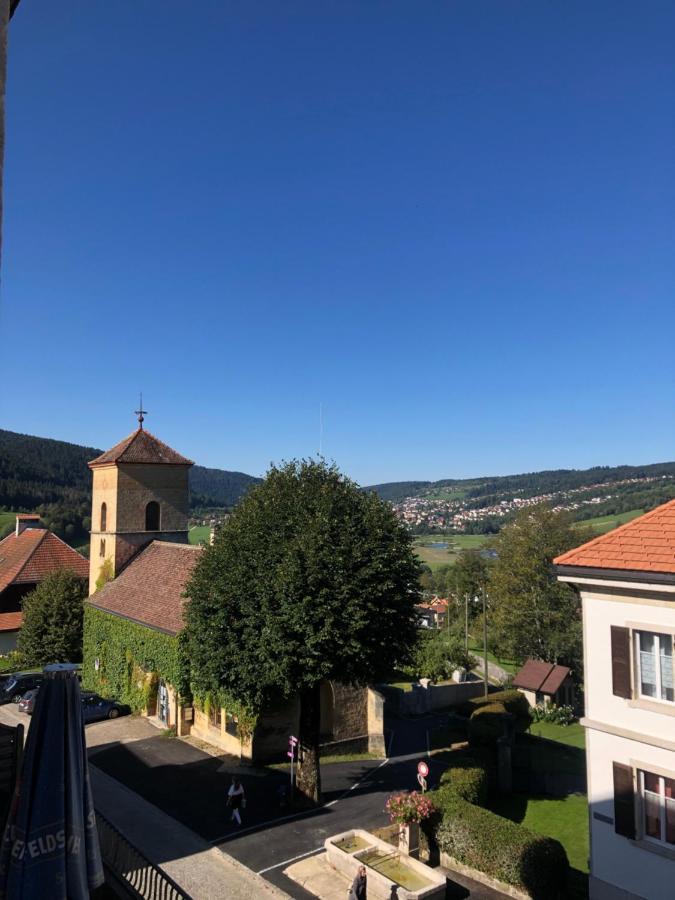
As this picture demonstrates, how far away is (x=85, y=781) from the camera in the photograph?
7930 millimetres

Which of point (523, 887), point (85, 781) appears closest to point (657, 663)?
point (523, 887)

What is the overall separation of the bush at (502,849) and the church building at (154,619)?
7884 millimetres

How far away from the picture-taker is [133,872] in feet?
35.2

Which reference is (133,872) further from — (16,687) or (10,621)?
(10,621)

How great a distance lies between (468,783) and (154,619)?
48.3 ft

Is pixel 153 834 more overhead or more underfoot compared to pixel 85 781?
more underfoot

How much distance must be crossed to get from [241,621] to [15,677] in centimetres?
1842

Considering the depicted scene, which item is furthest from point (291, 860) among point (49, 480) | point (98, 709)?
point (49, 480)

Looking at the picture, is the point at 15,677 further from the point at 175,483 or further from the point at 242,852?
the point at 242,852

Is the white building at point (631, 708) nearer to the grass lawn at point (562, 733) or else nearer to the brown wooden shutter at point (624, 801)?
the brown wooden shutter at point (624, 801)

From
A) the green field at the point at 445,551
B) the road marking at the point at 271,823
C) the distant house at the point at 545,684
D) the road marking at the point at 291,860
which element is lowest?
the green field at the point at 445,551

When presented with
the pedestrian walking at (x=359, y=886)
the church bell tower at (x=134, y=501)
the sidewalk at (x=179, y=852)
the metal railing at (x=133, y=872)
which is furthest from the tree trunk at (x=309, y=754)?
the church bell tower at (x=134, y=501)

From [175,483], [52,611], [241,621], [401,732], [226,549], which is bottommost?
[401,732]

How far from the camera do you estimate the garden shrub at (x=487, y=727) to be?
25.4 metres
